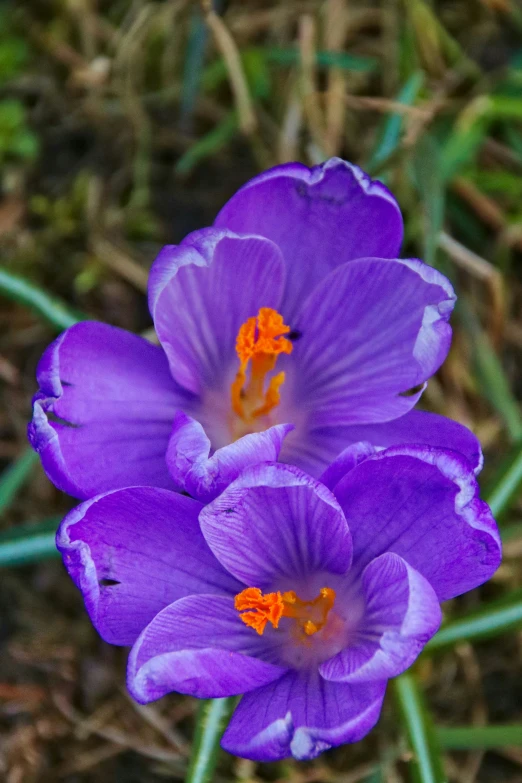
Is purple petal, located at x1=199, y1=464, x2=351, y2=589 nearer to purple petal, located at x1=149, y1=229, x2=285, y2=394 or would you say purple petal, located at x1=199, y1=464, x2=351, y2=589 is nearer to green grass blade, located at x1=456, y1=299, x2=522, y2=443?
purple petal, located at x1=149, y1=229, x2=285, y2=394

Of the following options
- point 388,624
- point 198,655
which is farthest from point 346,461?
point 198,655

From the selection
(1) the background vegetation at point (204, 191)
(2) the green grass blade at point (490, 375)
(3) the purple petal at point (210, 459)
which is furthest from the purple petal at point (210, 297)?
(2) the green grass blade at point (490, 375)

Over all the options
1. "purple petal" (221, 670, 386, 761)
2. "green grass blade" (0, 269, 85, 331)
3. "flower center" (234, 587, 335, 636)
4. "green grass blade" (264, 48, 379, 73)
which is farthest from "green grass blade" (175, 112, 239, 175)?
"purple petal" (221, 670, 386, 761)

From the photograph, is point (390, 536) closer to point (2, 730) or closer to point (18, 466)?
point (18, 466)

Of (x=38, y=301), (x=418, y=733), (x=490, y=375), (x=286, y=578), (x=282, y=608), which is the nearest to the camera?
(x=282, y=608)

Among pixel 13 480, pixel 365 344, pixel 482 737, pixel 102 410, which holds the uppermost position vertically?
pixel 365 344

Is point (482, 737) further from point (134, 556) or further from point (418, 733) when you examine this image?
point (134, 556)
